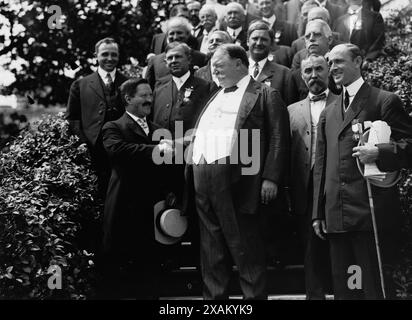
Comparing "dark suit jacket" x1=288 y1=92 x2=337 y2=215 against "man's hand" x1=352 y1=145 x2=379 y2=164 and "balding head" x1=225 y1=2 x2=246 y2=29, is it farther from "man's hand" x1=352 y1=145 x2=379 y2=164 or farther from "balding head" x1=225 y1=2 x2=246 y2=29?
"balding head" x1=225 y1=2 x2=246 y2=29

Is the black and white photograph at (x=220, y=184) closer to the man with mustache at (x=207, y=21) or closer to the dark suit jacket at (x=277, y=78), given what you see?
the dark suit jacket at (x=277, y=78)

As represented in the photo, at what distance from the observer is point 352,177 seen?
20.1 feet

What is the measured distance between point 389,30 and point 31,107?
6041mm

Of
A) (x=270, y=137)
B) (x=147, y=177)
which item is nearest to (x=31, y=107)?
(x=147, y=177)

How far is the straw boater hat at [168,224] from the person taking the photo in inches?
269

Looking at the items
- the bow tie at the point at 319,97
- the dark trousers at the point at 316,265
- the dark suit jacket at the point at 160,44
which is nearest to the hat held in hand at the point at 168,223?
the dark trousers at the point at 316,265

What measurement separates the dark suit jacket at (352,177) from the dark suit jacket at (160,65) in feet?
8.45

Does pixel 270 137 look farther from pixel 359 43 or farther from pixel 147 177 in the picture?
pixel 359 43

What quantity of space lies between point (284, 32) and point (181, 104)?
9.19ft

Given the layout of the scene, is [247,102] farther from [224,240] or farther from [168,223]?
[168,223]

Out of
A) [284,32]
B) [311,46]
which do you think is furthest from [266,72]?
[284,32]

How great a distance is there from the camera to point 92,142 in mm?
7781

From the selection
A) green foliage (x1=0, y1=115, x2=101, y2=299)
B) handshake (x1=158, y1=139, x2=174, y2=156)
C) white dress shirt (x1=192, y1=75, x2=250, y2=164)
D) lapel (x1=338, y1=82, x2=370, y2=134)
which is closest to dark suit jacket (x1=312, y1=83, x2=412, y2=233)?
lapel (x1=338, y1=82, x2=370, y2=134)
